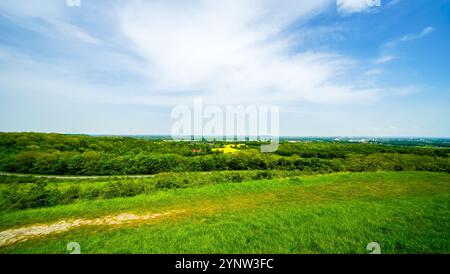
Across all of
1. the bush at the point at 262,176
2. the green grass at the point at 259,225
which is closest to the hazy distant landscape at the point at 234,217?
the green grass at the point at 259,225

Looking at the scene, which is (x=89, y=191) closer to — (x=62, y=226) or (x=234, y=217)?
(x=62, y=226)

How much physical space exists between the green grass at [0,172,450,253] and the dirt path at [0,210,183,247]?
447 millimetres

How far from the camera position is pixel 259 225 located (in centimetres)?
515

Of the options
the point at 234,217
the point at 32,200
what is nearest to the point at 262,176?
the point at 234,217

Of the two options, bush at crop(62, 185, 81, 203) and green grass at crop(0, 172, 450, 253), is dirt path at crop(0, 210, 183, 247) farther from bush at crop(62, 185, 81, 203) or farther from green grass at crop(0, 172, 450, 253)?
bush at crop(62, 185, 81, 203)

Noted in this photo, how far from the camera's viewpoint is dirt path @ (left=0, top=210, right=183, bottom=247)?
533 centimetres

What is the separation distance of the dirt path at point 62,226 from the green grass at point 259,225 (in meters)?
0.45

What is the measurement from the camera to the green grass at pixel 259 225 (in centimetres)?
405

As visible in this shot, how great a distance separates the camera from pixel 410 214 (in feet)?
18.8

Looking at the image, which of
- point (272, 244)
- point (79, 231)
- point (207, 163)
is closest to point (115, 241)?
point (79, 231)

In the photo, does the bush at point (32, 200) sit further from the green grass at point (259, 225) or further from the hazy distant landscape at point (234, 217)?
the green grass at point (259, 225)

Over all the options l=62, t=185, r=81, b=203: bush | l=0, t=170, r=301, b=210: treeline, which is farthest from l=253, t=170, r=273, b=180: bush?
l=62, t=185, r=81, b=203: bush
